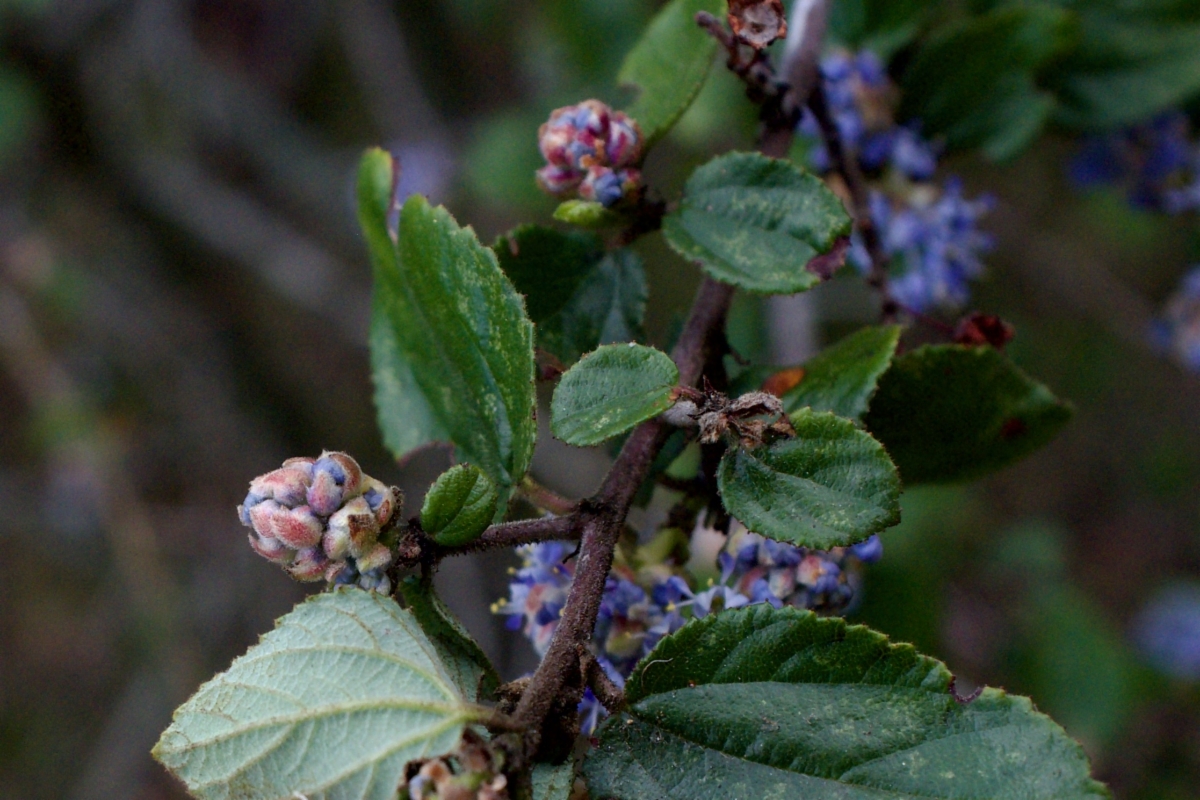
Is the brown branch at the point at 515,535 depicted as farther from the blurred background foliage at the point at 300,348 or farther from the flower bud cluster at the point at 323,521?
the blurred background foliage at the point at 300,348

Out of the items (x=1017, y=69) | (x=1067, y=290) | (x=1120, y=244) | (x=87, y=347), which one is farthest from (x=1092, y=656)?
(x=87, y=347)

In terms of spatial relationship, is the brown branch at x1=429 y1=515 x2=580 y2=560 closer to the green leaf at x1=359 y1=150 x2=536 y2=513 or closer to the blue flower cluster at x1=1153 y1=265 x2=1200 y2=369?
the green leaf at x1=359 y1=150 x2=536 y2=513

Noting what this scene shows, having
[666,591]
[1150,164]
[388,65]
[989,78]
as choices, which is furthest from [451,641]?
[388,65]

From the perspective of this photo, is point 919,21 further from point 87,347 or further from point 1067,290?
point 87,347

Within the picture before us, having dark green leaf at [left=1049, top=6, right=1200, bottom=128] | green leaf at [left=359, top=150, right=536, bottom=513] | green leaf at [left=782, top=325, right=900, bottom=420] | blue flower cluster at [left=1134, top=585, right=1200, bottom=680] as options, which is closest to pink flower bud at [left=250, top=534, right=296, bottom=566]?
green leaf at [left=359, top=150, right=536, bottom=513]

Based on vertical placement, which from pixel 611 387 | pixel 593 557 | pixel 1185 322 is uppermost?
pixel 611 387

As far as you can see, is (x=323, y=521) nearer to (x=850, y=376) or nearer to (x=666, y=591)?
(x=666, y=591)

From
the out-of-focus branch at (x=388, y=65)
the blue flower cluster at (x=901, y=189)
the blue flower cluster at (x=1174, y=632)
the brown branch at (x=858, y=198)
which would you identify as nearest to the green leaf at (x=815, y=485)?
the brown branch at (x=858, y=198)
